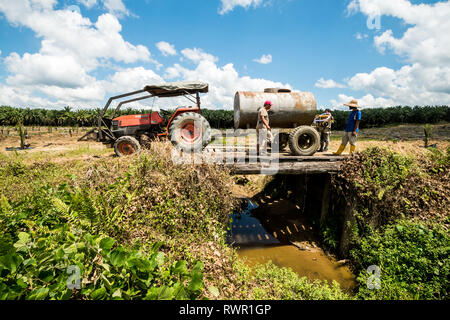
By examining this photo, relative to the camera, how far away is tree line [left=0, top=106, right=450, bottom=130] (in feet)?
149

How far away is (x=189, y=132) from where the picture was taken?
714cm

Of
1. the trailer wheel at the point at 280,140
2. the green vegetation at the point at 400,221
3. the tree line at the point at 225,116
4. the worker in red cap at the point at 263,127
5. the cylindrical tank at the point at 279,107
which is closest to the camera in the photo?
the green vegetation at the point at 400,221

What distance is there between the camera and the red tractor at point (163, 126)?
22.8 ft

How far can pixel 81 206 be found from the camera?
325 centimetres

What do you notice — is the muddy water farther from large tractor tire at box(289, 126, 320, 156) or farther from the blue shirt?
the blue shirt

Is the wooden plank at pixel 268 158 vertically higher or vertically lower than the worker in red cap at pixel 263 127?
lower

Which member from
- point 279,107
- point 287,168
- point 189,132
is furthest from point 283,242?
Answer: point 189,132

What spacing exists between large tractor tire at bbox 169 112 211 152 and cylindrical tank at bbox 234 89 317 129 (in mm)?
1407

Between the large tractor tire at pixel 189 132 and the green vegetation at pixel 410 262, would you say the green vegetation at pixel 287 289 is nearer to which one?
the green vegetation at pixel 410 262

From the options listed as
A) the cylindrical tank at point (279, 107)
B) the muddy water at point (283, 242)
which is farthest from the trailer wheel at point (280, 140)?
the muddy water at point (283, 242)

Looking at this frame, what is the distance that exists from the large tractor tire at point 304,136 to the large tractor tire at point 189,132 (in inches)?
109

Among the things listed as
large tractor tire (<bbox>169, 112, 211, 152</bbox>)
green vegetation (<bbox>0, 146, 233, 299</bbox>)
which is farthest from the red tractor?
green vegetation (<bbox>0, 146, 233, 299</bbox>)

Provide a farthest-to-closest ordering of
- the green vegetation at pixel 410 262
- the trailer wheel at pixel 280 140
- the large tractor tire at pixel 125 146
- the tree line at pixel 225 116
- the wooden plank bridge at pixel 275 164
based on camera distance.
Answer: the tree line at pixel 225 116 < the trailer wheel at pixel 280 140 < the large tractor tire at pixel 125 146 < the wooden plank bridge at pixel 275 164 < the green vegetation at pixel 410 262
